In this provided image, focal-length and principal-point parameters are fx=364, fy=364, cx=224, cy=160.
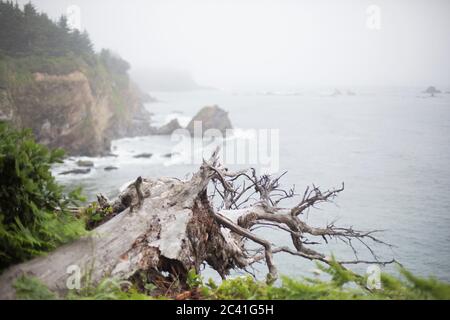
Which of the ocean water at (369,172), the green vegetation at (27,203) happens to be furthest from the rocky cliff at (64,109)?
the green vegetation at (27,203)

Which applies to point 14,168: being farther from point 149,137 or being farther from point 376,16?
point 149,137

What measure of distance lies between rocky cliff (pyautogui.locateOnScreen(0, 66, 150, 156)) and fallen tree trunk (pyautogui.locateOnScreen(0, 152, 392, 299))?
33067 millimetres

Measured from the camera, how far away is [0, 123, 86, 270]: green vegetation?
15.0 ft

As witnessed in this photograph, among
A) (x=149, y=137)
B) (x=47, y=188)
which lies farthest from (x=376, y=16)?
(x=149, y=137)

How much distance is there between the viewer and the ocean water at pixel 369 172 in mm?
21203

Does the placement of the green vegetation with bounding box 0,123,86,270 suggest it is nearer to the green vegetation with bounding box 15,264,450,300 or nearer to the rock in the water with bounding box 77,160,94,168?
the green vegetation with bounding box 15,264,450,300

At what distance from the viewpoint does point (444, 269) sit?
17.8 metres

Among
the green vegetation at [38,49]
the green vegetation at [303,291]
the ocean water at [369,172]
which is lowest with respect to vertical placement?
the ocean water at [369,172]

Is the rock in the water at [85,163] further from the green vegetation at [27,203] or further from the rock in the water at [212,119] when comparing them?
the green vegetation at [27,203]

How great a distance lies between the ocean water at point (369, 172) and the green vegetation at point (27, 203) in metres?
3.55

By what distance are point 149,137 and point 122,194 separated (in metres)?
58.6

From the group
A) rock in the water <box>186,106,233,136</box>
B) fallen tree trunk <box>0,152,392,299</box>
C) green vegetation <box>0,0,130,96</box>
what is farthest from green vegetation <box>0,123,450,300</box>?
rock in the water <box>186,106,233,136</box>

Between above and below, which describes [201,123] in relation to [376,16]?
below

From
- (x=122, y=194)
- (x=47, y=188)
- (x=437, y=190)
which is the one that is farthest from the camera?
(x=437, y=190)
